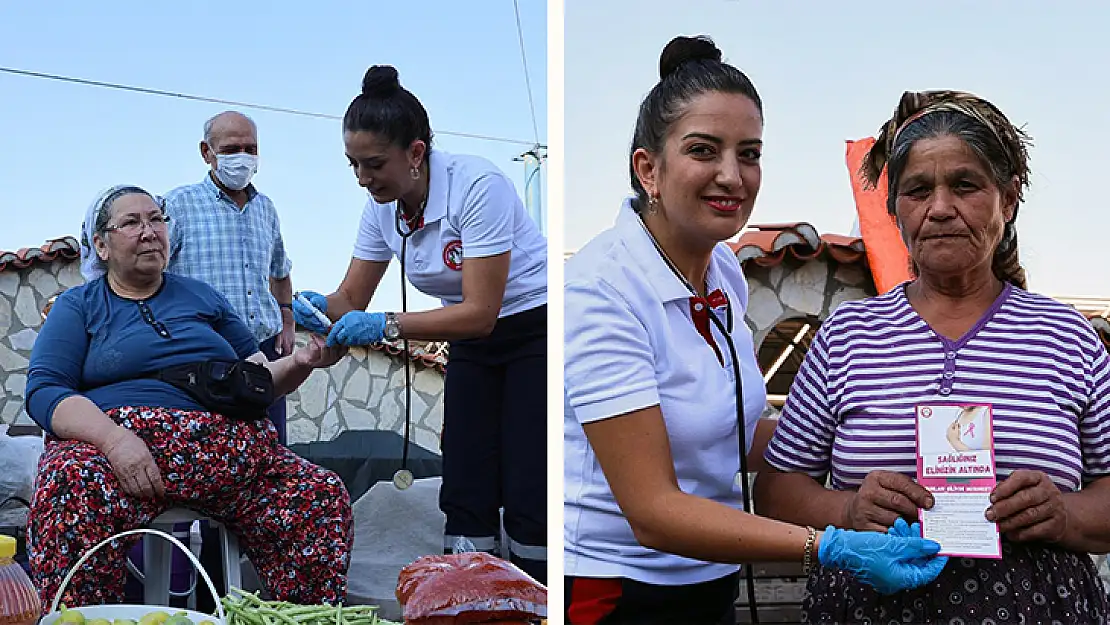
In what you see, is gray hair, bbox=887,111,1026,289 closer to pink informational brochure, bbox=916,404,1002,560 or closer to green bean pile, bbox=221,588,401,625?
pink informational brochure, bbox=916,404,1002,560

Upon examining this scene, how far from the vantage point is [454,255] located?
9.41 feet

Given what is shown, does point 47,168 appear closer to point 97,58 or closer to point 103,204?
point 97,58

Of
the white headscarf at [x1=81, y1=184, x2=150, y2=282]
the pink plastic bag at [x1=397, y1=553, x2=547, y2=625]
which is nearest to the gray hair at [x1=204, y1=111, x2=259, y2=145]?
the white headscarf at [x1=81, y1=184, x2=150, y2=282]

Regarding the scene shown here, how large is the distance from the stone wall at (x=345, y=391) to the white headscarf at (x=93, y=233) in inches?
8.2

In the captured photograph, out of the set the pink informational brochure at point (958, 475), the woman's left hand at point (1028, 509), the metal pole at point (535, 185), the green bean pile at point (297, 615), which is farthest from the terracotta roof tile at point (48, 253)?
the woman's left hand at point (1028, 509)

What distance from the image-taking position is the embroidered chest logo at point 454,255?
113 inches

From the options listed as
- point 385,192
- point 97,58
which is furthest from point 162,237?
point 97,58

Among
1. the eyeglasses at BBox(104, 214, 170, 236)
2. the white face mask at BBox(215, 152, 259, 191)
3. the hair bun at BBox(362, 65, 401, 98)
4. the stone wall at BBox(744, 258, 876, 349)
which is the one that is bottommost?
the stone wall at BBox(744, 258, 876, 349)

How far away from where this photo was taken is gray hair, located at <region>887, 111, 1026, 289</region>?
2.11 metres

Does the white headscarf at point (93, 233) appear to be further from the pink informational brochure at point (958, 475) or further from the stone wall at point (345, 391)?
the pink informational brochure at point (958, 475)

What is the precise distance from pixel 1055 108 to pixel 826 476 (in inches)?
37.0

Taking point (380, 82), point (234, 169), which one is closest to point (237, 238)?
point (234, 169)

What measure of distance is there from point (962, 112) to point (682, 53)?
571 millimetres

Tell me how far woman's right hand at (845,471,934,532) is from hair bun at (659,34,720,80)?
91 centimetres
